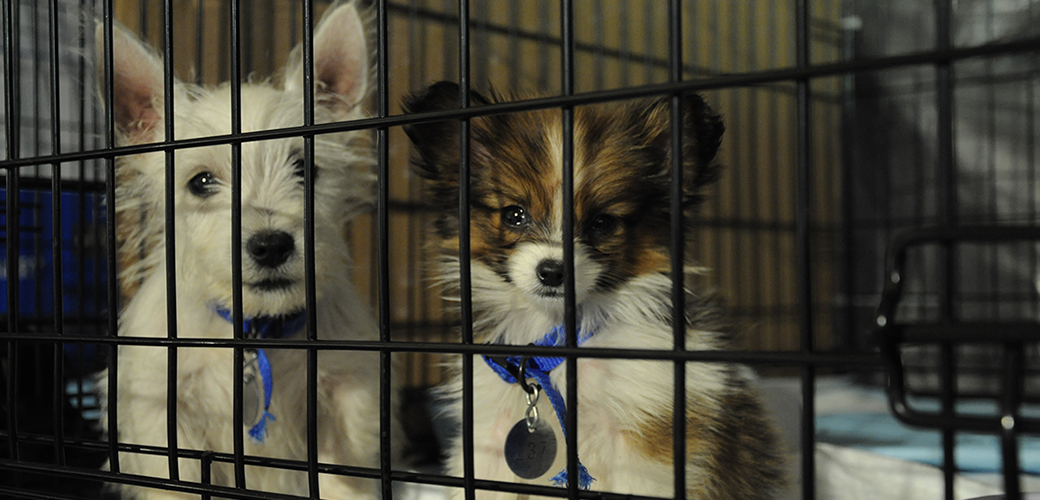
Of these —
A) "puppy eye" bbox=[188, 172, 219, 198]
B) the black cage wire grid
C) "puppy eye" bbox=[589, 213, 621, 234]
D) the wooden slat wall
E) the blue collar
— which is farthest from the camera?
the wooden slat wall

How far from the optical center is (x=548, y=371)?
4.62 ft

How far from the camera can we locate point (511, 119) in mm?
1639

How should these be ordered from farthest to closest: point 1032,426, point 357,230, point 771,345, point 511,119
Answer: point 771,345, point 357,230, point 511,119, point 1032,426

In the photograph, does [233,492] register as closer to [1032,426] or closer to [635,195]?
[635,195]

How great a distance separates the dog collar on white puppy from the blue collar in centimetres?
45

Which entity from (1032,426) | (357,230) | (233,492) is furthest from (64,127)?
(1032,426)

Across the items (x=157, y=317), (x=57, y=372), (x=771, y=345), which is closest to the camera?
(x=57, y=372)

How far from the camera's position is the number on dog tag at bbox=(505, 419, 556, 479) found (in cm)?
134

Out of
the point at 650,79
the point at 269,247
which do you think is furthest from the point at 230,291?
the point at 650,79

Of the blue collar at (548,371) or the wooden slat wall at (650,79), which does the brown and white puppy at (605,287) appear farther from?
the wooden slat wall at (650,79)

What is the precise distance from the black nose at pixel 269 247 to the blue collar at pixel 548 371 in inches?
18.5

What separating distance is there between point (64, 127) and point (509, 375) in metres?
2.08

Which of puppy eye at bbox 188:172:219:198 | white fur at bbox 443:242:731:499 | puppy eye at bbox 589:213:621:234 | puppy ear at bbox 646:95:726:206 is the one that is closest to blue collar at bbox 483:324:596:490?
white fur at bbox 443:242:731:499

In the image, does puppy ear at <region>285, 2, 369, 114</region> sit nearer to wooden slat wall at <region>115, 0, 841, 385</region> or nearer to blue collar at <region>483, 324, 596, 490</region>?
wooden slat wall at <region>115, 0, 841, 385</region>
